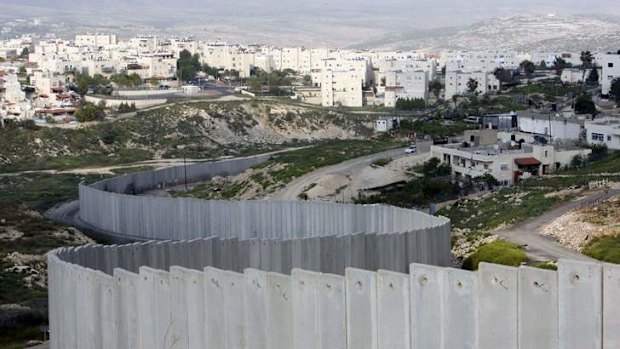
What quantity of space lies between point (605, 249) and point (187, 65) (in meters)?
123

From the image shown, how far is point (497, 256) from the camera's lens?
2597 centimetres

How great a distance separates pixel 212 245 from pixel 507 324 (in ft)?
26.5

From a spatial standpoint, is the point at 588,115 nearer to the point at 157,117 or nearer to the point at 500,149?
the point at 500,149

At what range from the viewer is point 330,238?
19.5 meters

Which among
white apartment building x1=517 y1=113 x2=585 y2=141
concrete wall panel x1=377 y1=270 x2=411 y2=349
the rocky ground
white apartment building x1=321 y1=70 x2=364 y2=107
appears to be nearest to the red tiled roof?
white apartment building x1=517 y1=113 x2=585 y2=141

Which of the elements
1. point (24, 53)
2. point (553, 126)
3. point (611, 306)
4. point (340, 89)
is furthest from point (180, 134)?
point (24, 53)

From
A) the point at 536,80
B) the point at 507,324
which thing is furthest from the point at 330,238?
the point at 536,80

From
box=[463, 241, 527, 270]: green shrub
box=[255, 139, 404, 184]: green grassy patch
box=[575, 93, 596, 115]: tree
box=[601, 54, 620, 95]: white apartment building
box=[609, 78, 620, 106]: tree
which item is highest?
box=[601, 54, 620, 95]: white apartment building

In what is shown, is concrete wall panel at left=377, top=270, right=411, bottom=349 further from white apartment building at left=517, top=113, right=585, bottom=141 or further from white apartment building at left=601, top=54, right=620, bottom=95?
white apartment building at left=601, top=54, right=620, bottom=95

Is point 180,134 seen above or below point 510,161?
below

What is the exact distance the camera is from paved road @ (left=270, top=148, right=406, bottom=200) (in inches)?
1977

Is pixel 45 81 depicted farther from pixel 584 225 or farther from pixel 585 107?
pixel 584 225

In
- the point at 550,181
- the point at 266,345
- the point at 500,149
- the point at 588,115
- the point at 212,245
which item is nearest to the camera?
the point at 266,345

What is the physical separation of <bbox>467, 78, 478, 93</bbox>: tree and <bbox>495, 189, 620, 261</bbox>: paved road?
70.1m
